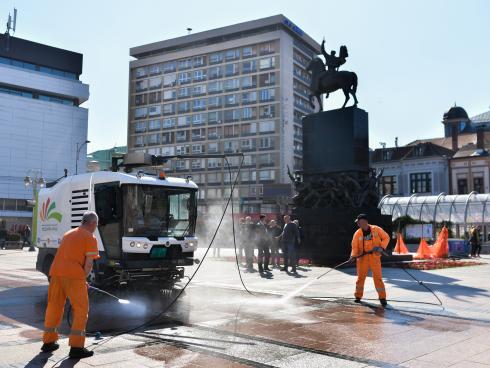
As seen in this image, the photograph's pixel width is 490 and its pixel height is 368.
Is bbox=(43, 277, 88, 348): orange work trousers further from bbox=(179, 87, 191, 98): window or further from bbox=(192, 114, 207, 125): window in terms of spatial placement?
bbox=(179, 87, 191, 98): window

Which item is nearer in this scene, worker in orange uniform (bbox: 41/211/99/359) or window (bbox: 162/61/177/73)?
worker in orange uniform (bbox: 41/211/99/359)

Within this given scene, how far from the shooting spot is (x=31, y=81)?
87938 millimetres

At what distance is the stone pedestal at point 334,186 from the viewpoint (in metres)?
18.7

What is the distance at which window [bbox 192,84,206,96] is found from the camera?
8625cm

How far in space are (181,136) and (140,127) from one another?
1032 cm

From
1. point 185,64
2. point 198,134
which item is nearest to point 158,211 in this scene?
point 198,134

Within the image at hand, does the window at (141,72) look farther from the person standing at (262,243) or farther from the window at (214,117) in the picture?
the person standing at (262,243)

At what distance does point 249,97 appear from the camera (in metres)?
81.4

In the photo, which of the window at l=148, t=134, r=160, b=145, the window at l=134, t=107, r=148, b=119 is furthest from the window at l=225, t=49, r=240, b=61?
the window at l=148, t=134, r=160, b=145

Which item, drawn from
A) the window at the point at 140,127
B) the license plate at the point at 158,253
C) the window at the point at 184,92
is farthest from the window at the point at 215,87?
the license plate at the point at 158,253

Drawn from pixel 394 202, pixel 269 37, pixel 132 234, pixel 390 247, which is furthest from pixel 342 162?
pixel 269 37

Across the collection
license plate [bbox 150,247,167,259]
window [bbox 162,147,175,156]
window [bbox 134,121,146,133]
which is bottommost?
license plate [bbox 150,247,167,259]

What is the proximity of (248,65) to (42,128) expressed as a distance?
40133 millimetres

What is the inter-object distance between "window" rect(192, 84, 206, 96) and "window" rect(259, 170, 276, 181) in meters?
18.5
